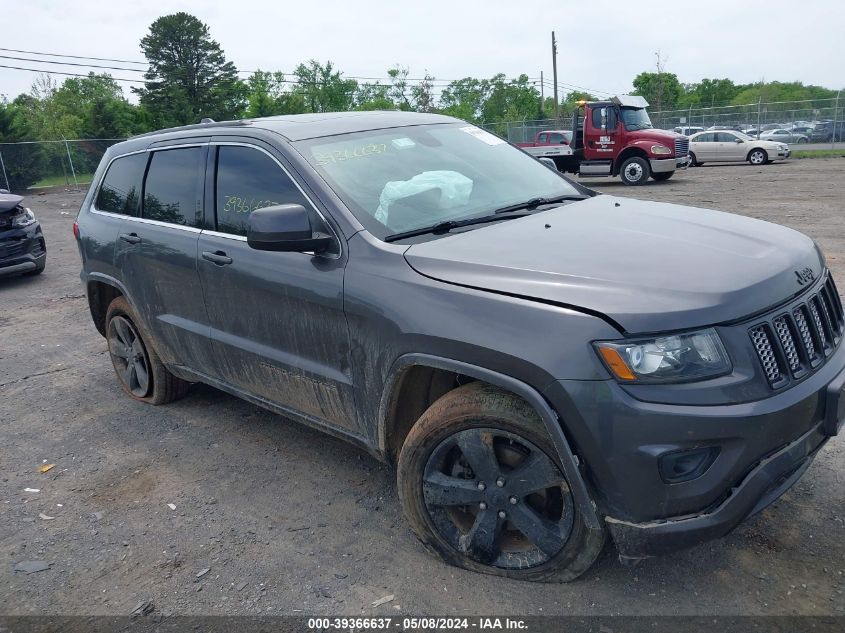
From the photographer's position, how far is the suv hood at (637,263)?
7.81ft

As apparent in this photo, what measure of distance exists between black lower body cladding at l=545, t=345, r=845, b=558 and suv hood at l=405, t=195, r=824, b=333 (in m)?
0.29

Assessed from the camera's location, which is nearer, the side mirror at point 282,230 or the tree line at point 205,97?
the side mirror at point 282,230

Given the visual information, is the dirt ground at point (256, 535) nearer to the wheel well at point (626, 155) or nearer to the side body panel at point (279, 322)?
the side body panel at point (279, 322)

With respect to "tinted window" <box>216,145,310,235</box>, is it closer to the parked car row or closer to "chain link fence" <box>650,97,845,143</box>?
the parked car row

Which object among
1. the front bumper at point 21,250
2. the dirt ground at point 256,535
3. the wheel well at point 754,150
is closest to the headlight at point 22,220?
the front bumper at point 21,250

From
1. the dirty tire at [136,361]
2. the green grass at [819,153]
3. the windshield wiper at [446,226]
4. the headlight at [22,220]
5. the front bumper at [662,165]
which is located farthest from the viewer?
the green grass at [819,153]

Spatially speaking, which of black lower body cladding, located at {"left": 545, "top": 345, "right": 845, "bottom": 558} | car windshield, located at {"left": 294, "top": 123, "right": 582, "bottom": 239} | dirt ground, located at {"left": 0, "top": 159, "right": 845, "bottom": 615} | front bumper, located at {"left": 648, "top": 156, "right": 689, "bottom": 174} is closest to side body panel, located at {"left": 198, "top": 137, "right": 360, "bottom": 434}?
car windshield, located at {"left": 294, "top": 123, "right": 582, "bottom": 239}

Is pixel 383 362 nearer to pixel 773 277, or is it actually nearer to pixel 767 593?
pixel 773 277

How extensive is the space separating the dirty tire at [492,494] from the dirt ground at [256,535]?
13 centimetres

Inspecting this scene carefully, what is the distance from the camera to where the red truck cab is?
775 inches

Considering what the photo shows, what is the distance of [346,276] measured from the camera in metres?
3.10

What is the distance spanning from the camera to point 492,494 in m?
2.75

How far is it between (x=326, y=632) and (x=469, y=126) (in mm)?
2980

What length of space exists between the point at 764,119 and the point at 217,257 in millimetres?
34517
